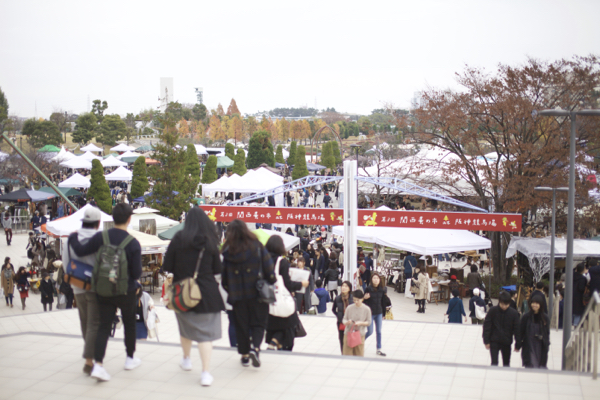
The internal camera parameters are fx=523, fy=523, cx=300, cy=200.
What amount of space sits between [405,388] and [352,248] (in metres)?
7.42

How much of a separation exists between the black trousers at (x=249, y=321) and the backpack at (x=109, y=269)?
959 millimetres

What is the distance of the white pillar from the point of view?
11695 mm

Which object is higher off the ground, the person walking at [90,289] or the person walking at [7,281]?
the person walking at [90,289]

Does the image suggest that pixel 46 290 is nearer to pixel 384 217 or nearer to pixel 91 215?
pixel 384 217

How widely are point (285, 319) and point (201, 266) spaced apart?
4.22 feet

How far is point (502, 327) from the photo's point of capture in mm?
6430

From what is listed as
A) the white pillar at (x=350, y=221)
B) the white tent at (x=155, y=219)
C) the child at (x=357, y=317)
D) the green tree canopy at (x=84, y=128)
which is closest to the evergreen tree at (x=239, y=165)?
the white tent at (x=155, y=219)

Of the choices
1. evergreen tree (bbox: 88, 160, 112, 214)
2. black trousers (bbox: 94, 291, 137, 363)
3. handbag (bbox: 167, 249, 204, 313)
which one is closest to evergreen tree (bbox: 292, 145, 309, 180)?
evergreen tree (bbox: 88, 160, 112, 214)

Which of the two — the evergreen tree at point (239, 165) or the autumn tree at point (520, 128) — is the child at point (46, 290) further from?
the evergreen tree at point (239, 165)

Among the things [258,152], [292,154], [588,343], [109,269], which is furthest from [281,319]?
[292,154]

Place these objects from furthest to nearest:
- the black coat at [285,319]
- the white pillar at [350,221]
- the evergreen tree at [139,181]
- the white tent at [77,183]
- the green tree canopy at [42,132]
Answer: the green tree canopy at [42,132] → the evergreen tree at [139,181] → the white tent at [77,183] → the white pillar at [350,221] → the black coat at [285,319]

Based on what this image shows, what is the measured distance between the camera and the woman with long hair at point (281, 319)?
4.51 metres

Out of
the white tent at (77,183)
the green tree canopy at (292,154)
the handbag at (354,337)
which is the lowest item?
the handbag at (354,337)

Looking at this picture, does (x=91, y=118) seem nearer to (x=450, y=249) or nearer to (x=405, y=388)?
(x=450, y=249)
